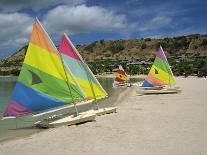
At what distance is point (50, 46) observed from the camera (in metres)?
18.2

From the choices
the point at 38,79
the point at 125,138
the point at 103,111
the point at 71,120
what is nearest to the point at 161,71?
the point at 103,111

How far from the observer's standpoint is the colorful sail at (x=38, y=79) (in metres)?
18.0

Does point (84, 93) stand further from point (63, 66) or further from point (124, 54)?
point (124, 54)

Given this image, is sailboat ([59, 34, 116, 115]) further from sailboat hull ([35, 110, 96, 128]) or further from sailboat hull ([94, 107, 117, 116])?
sailboat hull ([35, 110, 96, 128])

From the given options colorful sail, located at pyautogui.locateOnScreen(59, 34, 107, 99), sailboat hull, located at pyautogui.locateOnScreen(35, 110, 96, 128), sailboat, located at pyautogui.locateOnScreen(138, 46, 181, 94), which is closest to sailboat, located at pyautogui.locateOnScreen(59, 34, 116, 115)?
colorful sail, located at pyautogui.locateOnScreen(59, 34, 107, 99)

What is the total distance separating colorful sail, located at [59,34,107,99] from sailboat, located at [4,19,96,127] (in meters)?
2.08

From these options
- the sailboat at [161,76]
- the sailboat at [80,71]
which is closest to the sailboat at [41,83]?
the sailboat at [80,71]

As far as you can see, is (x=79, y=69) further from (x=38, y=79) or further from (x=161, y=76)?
(x=161, y=76)

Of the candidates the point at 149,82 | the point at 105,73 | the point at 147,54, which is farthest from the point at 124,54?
the point at 149,82

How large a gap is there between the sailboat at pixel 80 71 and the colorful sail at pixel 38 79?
2106 mm

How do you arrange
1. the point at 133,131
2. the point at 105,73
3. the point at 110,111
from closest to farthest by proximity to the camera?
the point at 133,131 → the point at 110,111 → the point at 105,73

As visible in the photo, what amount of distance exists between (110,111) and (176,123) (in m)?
5.56

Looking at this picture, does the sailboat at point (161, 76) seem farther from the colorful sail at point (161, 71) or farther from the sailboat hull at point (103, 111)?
the sailboat hull at point (103, 111)

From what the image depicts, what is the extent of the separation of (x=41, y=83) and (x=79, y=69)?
3420 mm
